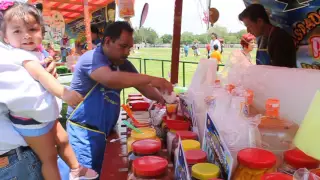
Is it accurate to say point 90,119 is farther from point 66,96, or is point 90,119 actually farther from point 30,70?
point 30,70

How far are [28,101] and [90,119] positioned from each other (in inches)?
27.4

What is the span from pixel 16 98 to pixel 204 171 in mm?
673

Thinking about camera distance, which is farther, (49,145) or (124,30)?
(124,30)

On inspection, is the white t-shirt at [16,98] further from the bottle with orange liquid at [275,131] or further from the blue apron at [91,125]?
the bottle with orange liquid at [275,131]

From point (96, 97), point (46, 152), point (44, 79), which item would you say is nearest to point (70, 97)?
point (44, 79)

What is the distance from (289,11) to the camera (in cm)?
323

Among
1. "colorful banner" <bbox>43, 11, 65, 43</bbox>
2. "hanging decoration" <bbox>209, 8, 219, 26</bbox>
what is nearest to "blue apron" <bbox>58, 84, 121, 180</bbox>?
"hanging decoration" <bbox>209, 8, 219, 26</bbox>

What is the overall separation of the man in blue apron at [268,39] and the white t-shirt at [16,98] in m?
2.27

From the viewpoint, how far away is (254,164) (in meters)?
0.66

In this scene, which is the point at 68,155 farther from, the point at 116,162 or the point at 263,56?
the point at 263,56

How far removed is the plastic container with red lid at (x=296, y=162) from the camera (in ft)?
2.23

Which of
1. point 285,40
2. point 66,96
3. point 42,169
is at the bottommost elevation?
point 42,169

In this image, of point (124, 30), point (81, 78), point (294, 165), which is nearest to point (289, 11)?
point (124, 30)

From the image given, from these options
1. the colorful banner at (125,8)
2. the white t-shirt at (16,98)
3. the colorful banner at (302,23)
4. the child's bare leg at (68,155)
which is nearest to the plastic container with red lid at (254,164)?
the white t-shirt at (16,98)
